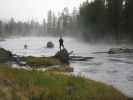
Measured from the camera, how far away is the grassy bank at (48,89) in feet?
35.4

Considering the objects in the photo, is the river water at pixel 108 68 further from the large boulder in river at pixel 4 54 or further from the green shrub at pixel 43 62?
the large boulder in river at pixel 4 54

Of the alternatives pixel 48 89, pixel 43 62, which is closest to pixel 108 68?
pixel 43 62

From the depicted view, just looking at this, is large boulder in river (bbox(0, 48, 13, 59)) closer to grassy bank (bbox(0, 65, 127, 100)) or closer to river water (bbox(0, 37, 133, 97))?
river water (bbox(0, 37, 133, 97))

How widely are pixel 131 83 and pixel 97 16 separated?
81.2 m

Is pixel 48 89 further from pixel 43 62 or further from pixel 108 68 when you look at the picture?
pixel 43 62

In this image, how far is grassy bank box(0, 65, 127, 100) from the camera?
35.4ft

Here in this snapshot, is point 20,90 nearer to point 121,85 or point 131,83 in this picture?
point 121,85

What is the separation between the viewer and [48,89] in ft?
38.9

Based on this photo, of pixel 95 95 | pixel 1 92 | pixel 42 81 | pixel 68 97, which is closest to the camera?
pixel 1 92

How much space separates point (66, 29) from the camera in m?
193

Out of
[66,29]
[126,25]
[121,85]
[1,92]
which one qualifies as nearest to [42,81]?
[1,92]

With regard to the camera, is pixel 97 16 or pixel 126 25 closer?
pixel 126 25

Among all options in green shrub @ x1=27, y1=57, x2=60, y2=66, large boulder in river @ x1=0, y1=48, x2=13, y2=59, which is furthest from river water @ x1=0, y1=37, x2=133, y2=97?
large boulder in river @ x1=0, y1=48, x2=13, y2=59

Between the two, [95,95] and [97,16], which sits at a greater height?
[97,16]
